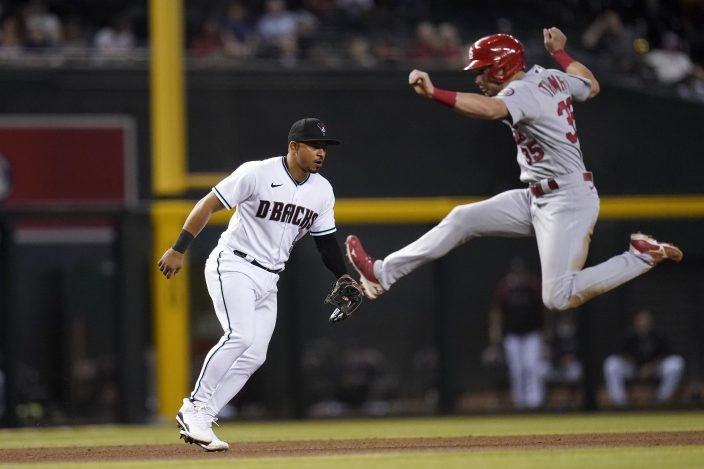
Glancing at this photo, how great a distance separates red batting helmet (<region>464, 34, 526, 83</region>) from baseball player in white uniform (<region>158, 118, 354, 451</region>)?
3.22 ft

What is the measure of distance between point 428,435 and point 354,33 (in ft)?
21.9

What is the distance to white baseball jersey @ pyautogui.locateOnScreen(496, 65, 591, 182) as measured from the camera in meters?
7.24

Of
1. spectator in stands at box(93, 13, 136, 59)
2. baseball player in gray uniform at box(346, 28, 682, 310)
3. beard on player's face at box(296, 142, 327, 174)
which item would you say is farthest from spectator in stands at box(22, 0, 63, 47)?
beard on player's face at box(296, 142, 327, 174)

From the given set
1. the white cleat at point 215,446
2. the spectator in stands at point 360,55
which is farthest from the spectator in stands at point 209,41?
the white cleat at point 215,446

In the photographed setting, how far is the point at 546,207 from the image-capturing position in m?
7.60

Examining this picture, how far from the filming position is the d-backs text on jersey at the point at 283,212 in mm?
7176

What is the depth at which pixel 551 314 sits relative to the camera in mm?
12383

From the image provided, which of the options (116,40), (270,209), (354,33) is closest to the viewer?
(270,209)

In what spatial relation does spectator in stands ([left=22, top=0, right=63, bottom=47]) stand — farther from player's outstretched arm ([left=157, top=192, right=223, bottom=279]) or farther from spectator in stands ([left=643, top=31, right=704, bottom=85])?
player's outstretched arm ([left=157, top=192, right=223, bottom=279])

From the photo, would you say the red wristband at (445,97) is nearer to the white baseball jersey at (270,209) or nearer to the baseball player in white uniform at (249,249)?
the baseball player in white uniform at (249,249)

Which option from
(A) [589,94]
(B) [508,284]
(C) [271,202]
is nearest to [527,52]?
(B) [508,284]

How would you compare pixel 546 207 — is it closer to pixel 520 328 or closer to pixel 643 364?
pixel 643 364

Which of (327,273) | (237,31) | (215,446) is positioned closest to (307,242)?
(327,273)

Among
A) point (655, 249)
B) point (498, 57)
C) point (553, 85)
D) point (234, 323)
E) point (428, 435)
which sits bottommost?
point (428, 435)
